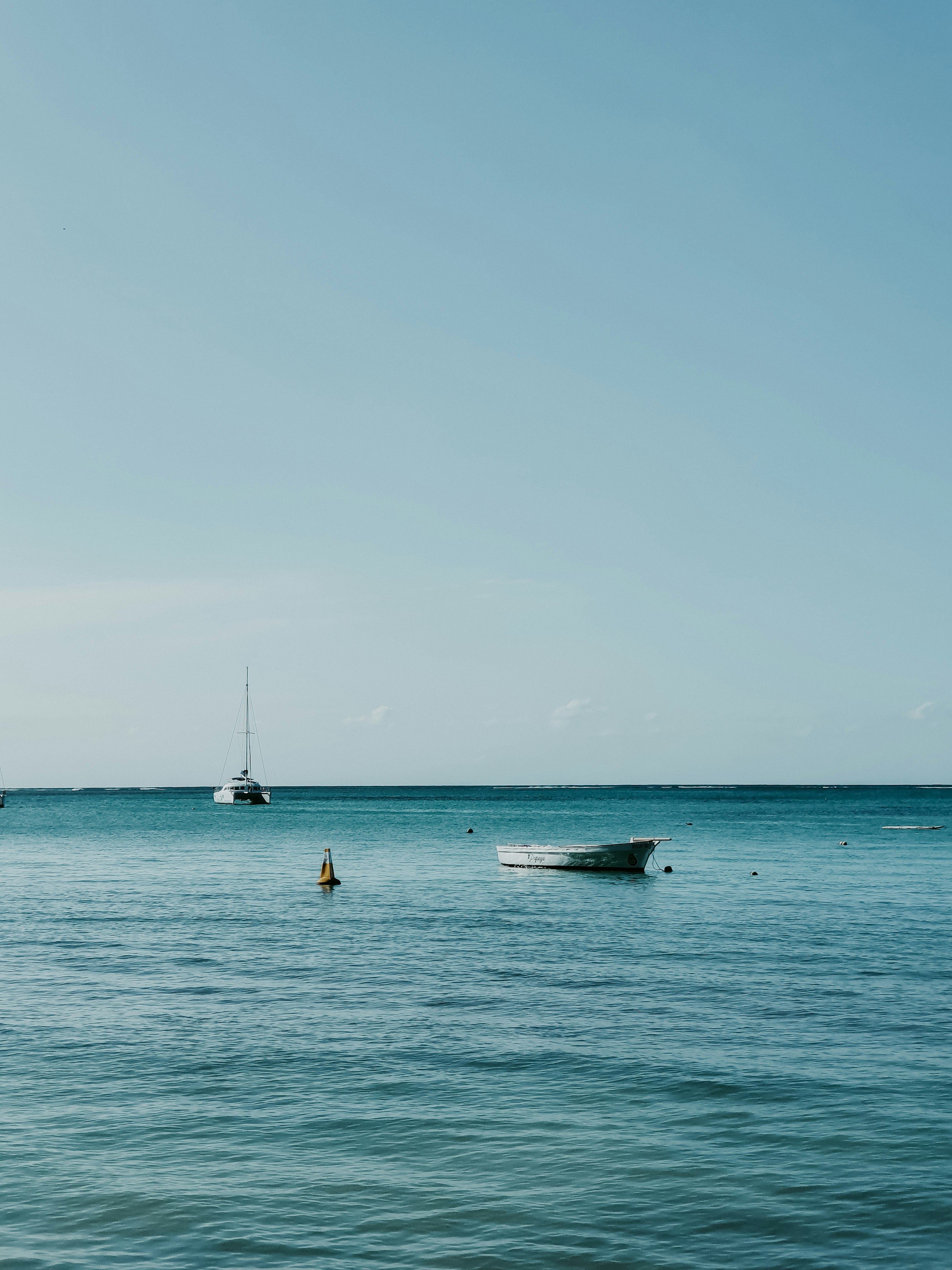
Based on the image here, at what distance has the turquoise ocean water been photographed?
41.3 feet

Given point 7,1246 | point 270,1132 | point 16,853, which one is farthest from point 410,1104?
point 16,853

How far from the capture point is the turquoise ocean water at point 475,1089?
41.3ft

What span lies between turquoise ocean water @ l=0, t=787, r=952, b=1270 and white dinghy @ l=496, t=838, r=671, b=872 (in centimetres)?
1898

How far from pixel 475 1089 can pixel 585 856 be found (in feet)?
154

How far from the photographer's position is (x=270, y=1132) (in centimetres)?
1608

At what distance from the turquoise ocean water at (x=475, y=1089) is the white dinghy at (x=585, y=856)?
747 inches

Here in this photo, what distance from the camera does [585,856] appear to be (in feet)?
211

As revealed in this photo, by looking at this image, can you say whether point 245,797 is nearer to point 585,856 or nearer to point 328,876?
point 585,856

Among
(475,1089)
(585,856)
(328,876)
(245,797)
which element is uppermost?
(475,1089)

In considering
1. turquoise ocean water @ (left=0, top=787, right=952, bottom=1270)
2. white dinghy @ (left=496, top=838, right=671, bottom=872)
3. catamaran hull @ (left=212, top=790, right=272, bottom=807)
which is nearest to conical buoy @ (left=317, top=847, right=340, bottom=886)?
turquoise ocean water @ (left=0, top=787, right=952, bottom=1270)

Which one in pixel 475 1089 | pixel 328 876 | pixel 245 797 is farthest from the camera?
pixel 245 797

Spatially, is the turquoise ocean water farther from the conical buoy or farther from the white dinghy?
the white dinghy

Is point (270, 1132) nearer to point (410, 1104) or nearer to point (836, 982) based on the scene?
point (410, 1104)

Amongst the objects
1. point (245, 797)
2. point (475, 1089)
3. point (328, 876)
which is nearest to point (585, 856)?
point (328, 876)
